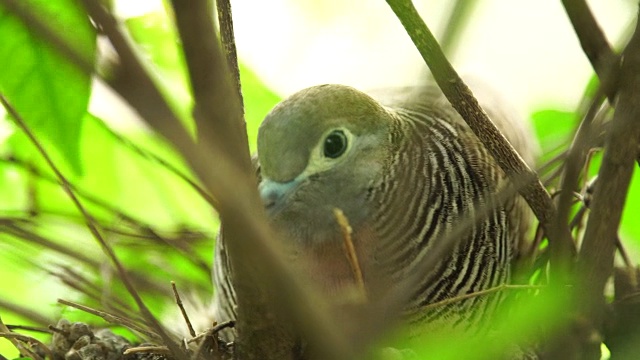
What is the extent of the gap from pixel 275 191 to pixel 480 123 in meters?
0.20

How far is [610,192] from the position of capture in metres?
0.43

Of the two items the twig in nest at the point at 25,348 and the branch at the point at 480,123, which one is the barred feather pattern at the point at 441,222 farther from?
the twig in nest at the point at 25,348

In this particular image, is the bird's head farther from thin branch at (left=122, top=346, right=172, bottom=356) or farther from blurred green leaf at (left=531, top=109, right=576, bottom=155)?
blurred green leaf at (left=531, top=109, right=576, bottom=155)

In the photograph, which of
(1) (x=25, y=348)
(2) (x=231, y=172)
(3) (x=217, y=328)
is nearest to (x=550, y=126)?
(3) (x=217, y=328)

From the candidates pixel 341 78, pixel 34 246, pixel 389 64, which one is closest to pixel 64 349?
pixel 34 246

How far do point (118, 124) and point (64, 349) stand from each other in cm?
31

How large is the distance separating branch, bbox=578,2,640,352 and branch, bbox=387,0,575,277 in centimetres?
3

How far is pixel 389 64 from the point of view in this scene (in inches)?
34.0

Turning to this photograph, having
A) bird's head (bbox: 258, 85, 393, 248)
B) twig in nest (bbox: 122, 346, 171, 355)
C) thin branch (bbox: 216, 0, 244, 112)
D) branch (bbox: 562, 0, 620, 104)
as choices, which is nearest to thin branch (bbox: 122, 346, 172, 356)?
twig in nest (bbox: 122, 346, 171, 355)

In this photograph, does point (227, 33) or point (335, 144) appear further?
point (335, 144)

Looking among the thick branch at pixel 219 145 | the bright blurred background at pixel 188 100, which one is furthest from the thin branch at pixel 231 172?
the bright blurred background at pixel 188 100

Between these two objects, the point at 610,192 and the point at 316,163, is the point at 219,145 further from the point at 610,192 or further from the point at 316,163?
the point at 316,163

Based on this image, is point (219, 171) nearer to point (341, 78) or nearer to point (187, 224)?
point (187, 224)

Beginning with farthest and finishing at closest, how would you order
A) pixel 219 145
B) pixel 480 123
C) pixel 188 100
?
pixel 188 100 → pixel 480 123 → pixel 219 145
